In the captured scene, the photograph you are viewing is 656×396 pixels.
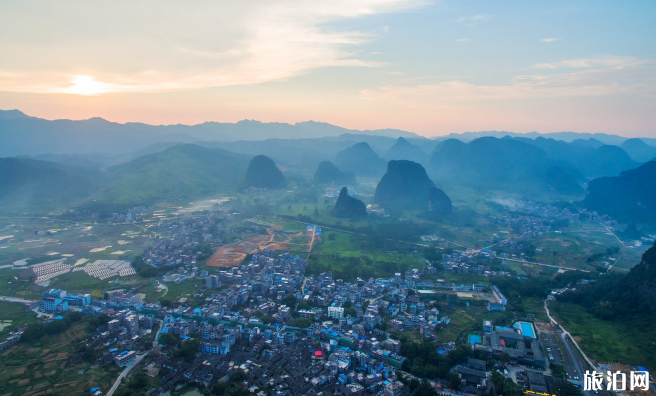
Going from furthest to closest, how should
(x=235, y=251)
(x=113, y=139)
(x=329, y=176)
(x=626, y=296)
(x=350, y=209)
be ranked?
(x=113, y=139), (x=329, y=176), (x=350, y=209), (x=235, y=251), (x=626, y=296)

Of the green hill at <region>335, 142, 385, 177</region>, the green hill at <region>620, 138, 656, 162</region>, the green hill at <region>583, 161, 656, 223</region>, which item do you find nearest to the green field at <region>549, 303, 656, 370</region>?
the green hill at <region>583, 161, 656, 223</region>

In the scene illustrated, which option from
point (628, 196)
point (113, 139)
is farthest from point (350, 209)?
point (113, 139)

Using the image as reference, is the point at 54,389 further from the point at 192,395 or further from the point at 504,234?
the point at 504,234

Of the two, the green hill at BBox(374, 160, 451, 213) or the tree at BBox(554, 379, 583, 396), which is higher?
the green hill at BBox(374, 160, 451, 213)

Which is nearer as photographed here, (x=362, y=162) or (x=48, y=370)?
(x=48, y=370)

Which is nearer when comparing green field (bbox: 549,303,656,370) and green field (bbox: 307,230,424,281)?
green field (bbox: 549,303,656,370)

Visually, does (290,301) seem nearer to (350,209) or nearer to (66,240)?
(66,240)

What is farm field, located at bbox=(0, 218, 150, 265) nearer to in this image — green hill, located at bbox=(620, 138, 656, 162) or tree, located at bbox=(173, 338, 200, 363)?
tree, located at bbox=(173, 338, 200, 363)
